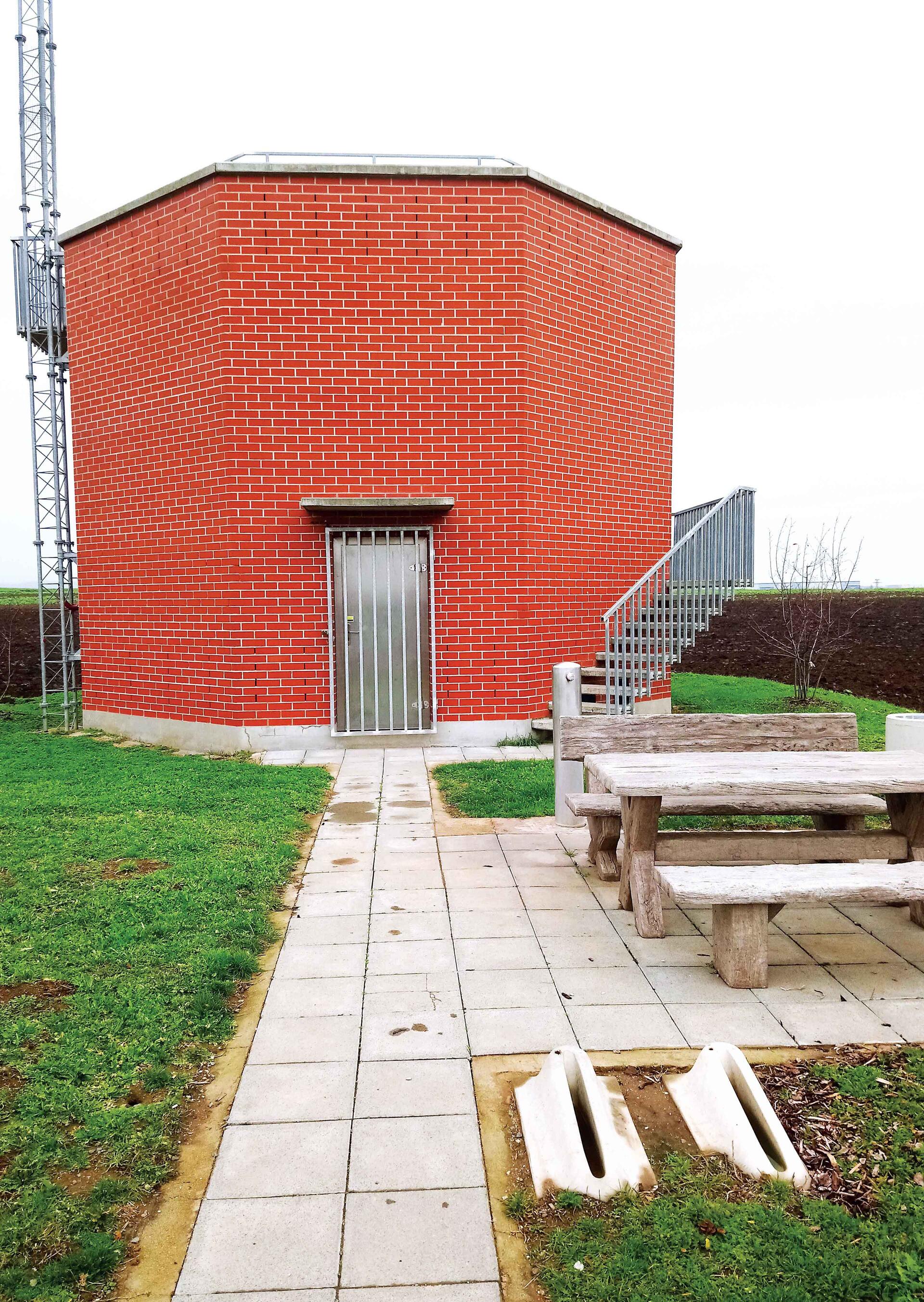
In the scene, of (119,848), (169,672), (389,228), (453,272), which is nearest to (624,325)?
Answer: (453,272)

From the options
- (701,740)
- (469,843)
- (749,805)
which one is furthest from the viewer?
(469,843)

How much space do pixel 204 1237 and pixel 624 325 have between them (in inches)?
405

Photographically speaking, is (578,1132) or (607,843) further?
(607,843)

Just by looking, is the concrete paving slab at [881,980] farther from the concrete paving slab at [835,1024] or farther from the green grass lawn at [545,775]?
the green grass lawn at [545,775]

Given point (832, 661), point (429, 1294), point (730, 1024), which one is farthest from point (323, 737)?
point (832, 661)

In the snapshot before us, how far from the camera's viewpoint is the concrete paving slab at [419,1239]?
2145 millimetres

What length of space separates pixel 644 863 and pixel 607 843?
74 cm

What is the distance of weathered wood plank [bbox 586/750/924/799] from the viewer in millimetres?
4090

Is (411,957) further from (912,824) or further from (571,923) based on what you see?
(912,824)

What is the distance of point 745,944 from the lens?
12.0 ft

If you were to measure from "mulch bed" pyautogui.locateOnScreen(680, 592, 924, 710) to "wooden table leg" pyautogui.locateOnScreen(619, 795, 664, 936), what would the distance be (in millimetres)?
10339

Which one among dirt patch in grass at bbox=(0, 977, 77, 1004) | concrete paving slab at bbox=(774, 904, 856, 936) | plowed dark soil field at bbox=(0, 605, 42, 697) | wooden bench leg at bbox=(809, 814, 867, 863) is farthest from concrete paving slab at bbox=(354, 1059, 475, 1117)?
plowed dark soil field at bbox=(0, 605, 42, 697)

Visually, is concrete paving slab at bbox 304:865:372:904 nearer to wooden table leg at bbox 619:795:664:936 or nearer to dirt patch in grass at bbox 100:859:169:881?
dirt patch in grass at bbox 100:859:169:881

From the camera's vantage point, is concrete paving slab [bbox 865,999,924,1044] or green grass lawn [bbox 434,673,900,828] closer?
concrete paving slab [bbox 865,999,924,1044]
